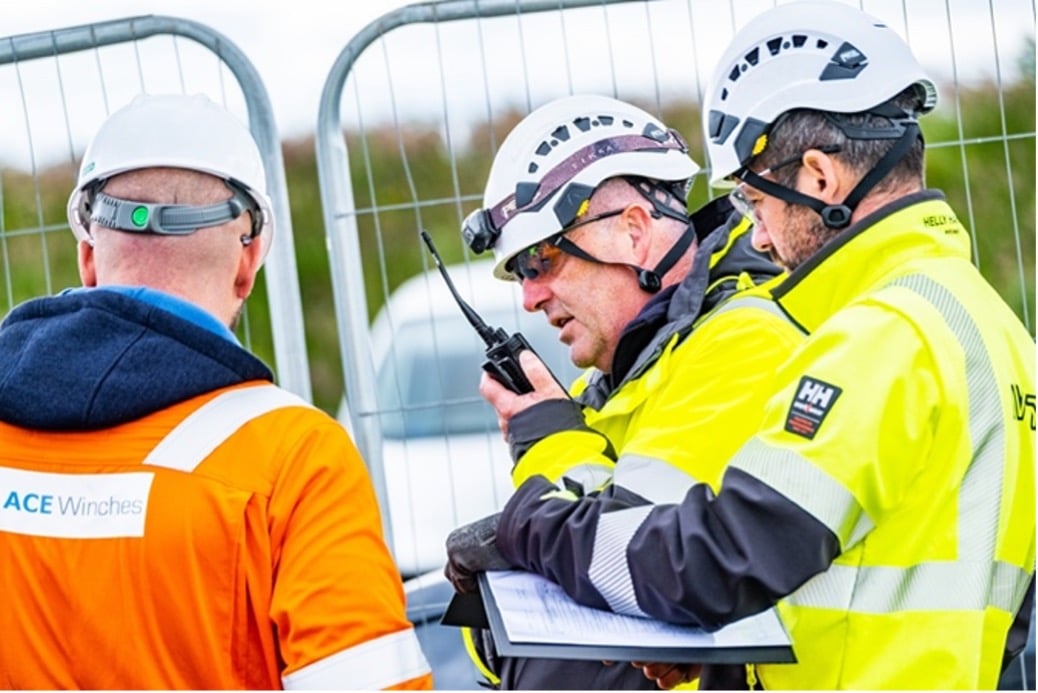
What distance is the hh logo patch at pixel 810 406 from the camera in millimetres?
2812

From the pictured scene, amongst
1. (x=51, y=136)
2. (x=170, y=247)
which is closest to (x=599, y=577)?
(x=170, y=247)

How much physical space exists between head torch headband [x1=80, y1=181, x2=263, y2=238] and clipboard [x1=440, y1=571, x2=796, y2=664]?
87 centimetres

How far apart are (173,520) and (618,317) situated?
122 cm

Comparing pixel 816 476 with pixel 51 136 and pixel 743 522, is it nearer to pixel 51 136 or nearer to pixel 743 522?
pixel 743 522

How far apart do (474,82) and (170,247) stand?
2.11 m

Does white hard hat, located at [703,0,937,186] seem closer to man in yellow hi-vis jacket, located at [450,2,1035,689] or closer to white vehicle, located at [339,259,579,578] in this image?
man in yellow hi-vis jacket, located at [450,2,1035,689]

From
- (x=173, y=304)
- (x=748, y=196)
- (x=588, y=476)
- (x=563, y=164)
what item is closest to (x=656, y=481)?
(x=588, y=476)

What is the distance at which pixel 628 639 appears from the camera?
116 inches

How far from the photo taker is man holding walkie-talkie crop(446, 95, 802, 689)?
3.25 metres

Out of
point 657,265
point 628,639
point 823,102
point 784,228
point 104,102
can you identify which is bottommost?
point 628,639

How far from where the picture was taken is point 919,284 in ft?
9.79

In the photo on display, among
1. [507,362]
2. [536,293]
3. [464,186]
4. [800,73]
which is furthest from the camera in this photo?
[464,186]

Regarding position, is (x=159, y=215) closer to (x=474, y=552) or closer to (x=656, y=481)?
(x=474, y=552)

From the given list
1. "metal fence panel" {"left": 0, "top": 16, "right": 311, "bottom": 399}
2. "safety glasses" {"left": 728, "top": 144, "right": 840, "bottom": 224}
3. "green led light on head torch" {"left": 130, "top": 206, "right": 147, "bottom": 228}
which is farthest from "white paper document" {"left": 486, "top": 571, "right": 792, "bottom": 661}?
"metal fence panel" {"left": 0, "top": 16, "right": 311, "bottom": 399}
